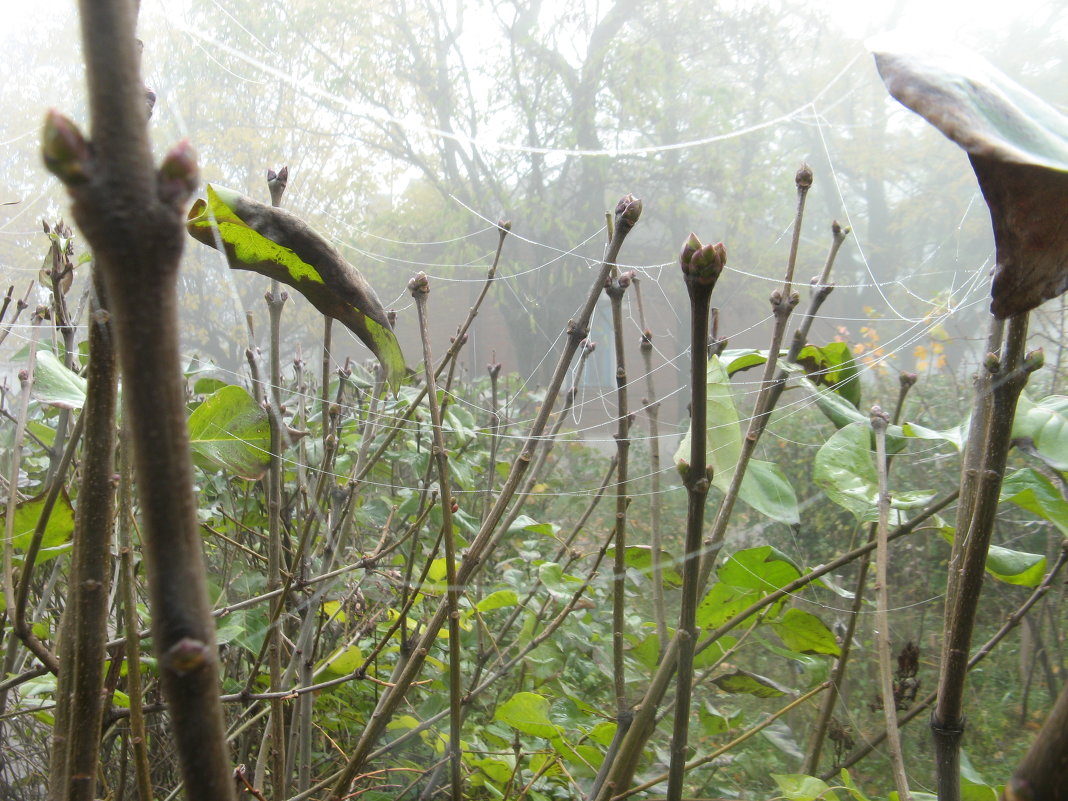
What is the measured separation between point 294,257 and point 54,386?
0.68 feet

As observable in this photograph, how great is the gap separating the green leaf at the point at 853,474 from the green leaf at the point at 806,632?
102 mm

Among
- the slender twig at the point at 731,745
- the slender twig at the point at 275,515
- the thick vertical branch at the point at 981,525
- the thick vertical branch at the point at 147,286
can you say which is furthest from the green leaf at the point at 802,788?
the thick vertical branch at the point at 147,286

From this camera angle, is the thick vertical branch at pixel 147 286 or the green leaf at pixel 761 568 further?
the green leaf at pixel 761 568

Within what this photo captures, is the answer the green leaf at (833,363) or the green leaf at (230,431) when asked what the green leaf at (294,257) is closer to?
the green leaf at (230,431)

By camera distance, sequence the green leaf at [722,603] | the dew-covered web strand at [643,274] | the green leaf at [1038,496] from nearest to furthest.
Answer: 1. the green leaf at [1038,496]
2. the green leaf at [722,603]
3. the dew-covered web strand at [643,274]

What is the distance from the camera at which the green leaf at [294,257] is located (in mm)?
271

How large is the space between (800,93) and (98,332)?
3.48 m

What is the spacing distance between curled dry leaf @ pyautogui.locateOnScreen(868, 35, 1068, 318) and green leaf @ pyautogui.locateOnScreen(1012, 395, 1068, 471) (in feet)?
0.51

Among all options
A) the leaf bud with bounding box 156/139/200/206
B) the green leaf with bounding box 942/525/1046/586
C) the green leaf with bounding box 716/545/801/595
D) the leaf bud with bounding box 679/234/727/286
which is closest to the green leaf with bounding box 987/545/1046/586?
the green leaf with bounding box 942/525/1046/586

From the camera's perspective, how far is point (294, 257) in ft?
0.96

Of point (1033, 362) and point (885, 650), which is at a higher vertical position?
point (1033, 362)

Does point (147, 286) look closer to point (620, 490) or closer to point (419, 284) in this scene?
point (419, 284)

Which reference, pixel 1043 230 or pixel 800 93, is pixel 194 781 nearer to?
pixel 1043 230

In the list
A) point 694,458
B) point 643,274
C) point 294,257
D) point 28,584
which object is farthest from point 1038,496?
point 643,274
